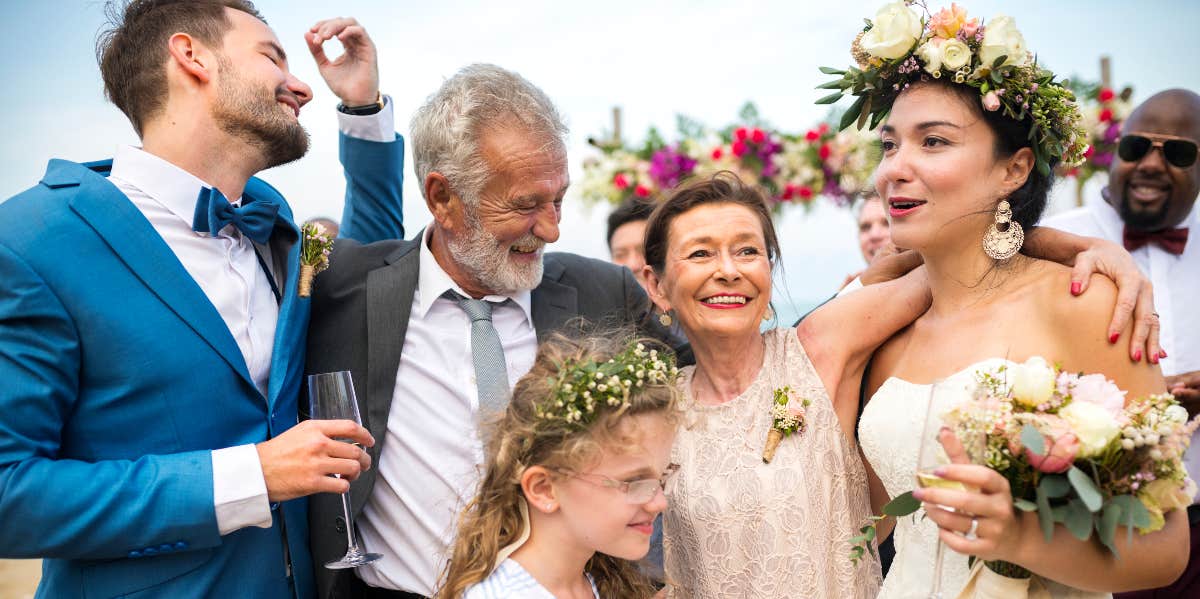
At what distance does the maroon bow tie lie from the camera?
512 cm

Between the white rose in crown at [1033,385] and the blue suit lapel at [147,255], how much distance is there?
7.77 feet

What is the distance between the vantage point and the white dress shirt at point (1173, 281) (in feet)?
16.1

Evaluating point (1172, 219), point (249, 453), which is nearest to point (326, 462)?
point (249, 453)

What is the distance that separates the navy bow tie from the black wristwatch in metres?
0.83

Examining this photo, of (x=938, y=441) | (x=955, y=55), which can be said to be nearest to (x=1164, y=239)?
(x=955, y=55)

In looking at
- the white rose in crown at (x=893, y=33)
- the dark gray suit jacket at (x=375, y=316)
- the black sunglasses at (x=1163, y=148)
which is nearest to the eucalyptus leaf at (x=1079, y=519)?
the white rose in crown at (x=893, y=33)

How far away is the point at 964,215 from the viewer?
305cm

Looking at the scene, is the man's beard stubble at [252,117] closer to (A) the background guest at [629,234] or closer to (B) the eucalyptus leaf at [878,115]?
(B) the eucalyptus leaf at [878,115]

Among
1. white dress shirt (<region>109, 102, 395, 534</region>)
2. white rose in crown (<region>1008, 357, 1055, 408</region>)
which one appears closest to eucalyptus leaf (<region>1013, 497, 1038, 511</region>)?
white rose in crown (<region>1008, 357, 1055, 408</region>)

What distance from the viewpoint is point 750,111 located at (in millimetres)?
8773

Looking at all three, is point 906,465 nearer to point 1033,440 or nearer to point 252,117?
point 1033,440

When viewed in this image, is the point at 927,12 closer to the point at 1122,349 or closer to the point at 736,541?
the point at 1122,349

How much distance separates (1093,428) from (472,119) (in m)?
2.53

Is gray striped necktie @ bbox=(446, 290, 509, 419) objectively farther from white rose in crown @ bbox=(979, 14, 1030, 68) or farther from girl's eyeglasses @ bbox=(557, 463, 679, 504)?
white rose in crown @ bbox=(979, 14, 1030, 68)
